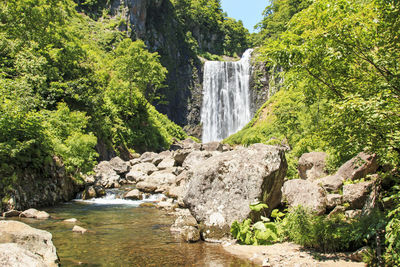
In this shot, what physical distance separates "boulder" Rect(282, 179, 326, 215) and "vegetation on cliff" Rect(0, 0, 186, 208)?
33.4 ft

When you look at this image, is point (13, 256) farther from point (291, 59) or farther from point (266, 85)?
point (266, 85)

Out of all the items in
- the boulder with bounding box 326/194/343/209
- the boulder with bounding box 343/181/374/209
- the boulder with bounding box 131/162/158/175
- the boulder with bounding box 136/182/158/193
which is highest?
the boulder with bounding box 131/162/158/175

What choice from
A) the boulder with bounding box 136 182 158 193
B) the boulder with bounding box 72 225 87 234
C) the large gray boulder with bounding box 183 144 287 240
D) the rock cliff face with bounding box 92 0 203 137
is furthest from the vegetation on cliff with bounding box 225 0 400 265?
the rock cliff face with bounding box 92 0 203 137

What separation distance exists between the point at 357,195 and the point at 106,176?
1644cm

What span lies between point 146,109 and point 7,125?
27201 mm

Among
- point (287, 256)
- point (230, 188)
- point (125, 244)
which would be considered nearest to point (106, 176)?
point (125, 244)

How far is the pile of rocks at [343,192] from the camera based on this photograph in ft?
23.6

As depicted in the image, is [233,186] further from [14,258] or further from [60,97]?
[60,97]

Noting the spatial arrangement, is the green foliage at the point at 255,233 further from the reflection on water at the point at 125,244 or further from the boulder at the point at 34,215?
the boulder at the point at 34,215

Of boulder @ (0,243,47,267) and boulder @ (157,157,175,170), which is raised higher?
boulder @ (157,157,175,170)

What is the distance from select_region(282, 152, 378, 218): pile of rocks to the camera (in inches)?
283

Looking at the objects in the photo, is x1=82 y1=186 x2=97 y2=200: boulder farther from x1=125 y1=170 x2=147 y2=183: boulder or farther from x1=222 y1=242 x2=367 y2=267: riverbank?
x1=222 y1=242 x2=367 y2=267: riverbank

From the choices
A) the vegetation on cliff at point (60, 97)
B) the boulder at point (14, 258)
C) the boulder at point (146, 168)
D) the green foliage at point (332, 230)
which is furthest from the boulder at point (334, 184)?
the boulder at point (146, 168)

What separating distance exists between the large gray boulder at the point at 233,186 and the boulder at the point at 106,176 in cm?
1160
